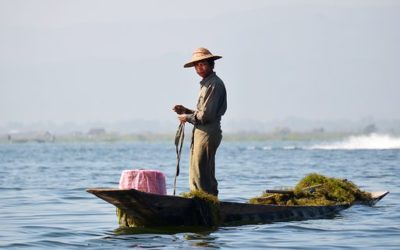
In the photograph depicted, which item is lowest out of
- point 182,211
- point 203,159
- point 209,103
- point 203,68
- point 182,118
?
point 182,211

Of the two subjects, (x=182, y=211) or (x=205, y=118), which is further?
(x=205, y=118)

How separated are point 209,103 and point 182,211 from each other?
152 centimetres

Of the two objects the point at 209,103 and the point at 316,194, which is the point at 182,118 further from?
the point at 316,194

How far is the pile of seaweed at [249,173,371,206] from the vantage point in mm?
17234

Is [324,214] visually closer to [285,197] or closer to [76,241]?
[285,197]

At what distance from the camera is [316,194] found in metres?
17.9

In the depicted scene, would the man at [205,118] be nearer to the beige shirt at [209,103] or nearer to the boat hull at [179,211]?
the beige shirt at [209,103]

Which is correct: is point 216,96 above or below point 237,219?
above

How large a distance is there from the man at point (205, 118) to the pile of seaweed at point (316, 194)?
2042 millimetres

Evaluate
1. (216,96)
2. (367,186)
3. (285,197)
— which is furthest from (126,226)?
(367,186)

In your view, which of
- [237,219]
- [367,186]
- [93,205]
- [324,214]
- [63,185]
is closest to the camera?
[237,219]

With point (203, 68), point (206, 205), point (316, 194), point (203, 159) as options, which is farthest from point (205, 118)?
point (316, 194)

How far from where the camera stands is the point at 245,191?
24.6 metres

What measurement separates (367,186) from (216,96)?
12.5 m
